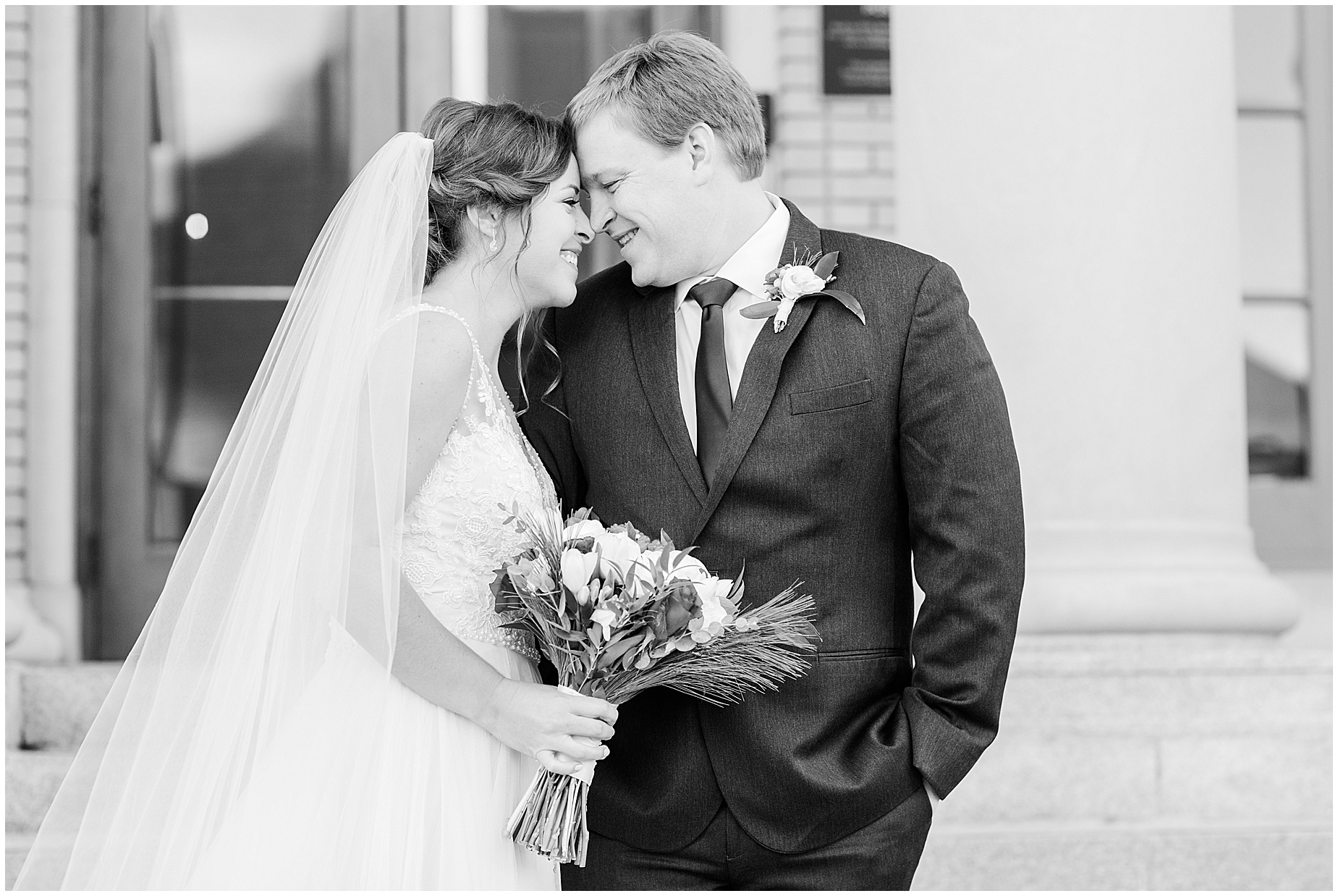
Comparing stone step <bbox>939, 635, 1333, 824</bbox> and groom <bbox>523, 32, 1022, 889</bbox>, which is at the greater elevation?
groom <bbox>523, 32, 1022, 889</bbox>

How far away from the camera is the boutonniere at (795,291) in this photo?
280cm

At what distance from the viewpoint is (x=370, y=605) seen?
2.61m

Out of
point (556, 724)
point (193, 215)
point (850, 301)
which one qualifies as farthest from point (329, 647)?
point (193, 215)

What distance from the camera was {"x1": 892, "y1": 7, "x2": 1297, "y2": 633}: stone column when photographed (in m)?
4.82

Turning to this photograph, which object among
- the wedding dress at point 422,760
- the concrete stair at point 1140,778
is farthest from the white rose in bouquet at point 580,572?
the concrete stair at point 1140,778

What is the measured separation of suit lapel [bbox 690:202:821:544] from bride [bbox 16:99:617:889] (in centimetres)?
36

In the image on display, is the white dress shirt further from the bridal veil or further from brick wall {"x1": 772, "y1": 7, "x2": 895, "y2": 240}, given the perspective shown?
brick wall {"x1": 772, "y1": 7, "x2": 895, "y2": 240}

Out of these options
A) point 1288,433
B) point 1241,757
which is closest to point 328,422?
point 1241,757

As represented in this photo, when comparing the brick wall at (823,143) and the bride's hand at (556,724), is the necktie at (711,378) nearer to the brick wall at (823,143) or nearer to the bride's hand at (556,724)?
the bride's hand at (556,724)

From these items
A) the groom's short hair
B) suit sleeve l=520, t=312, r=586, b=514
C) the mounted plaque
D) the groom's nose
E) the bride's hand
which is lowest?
the bride's hand

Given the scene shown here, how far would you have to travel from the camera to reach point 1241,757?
14.8ft

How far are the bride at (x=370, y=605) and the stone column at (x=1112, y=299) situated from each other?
7.92ft

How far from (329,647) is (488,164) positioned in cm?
104

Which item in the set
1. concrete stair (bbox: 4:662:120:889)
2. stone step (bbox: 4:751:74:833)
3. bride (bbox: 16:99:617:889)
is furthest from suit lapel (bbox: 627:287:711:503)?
concrete stair (bbox: 4:662:120:889)
